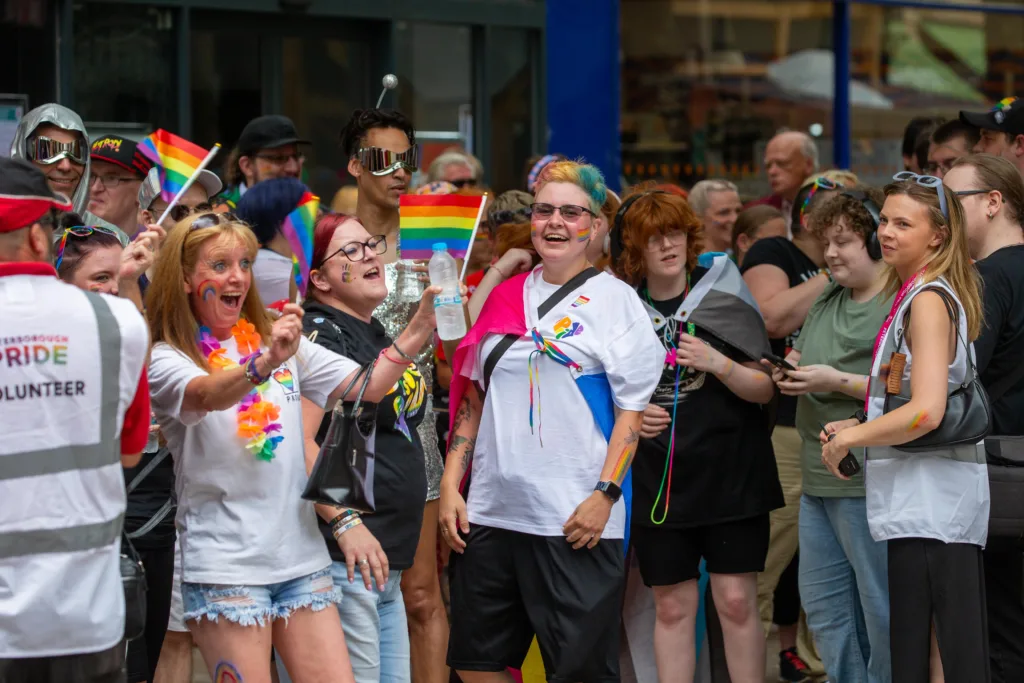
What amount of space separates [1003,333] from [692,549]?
1380mm

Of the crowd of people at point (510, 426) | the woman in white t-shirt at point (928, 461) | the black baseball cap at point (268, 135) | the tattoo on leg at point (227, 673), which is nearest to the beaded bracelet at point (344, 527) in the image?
the crowd of people at point (510, 426)

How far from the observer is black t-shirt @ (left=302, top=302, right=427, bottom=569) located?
4297 mm

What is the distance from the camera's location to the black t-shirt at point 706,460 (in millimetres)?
5176

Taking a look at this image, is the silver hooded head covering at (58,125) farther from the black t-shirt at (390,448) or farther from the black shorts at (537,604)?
the black shorts at (537,604)

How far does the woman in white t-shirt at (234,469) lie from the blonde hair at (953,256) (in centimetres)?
213

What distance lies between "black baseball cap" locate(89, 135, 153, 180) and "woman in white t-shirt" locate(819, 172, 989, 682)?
2718 mm

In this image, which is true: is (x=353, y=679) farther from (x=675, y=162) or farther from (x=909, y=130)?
(x=675, y=162)

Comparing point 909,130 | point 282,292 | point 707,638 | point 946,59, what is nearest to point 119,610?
point 282,292

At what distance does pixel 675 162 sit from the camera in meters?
10.1

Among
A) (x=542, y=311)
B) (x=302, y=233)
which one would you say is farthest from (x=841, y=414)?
(x=302, y=233)

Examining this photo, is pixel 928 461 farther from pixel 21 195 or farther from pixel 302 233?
pixel 21 195

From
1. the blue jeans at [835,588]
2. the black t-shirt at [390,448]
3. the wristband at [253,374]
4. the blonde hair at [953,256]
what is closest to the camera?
the wristband at [253,374]

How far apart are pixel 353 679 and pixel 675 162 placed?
6.86m

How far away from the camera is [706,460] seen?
5.19 metres
